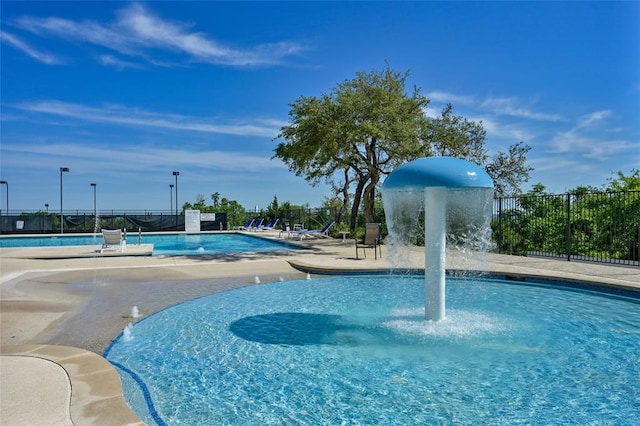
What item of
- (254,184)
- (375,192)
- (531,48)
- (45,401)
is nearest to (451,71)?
(531,48)

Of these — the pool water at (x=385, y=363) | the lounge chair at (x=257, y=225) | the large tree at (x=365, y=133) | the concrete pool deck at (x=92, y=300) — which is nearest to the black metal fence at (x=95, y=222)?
the lounge chair at (x=257, y=225)

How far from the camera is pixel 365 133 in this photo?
1490 cm

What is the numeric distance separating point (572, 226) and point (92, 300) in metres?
13.7

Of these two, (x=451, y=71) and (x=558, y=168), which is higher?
(x=451, y=71)

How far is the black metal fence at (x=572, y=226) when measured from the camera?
37.7ft

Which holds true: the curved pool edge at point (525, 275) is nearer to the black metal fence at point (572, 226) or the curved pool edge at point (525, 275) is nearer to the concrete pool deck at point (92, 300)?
the concrete pool deck at point (92, 300)

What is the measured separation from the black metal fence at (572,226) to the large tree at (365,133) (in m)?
4.69

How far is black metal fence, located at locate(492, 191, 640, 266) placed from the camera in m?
11.5

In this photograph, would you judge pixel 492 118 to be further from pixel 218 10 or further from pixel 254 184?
pixel 254 184

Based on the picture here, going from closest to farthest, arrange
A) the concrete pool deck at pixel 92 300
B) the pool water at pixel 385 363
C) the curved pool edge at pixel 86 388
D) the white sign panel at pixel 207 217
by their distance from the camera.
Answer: the curved pool edge at pixel 86 388 < the concrete pool deck at pixel 92 300 < the pool water at pixel 385 363 < the white sign panel at pixel 207 217

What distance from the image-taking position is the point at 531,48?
39.1ft

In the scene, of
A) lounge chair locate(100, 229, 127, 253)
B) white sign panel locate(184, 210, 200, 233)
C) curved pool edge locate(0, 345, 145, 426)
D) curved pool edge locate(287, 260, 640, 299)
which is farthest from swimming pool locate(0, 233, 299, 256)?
curved pool edge locate(0, 345, 145, 426)

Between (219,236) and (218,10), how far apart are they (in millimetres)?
17606

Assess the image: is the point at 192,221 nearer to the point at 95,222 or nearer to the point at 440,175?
the point at 95,222
